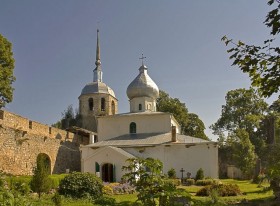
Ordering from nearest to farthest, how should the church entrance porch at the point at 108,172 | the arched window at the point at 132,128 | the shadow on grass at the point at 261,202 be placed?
the shadow on grass at the point at 261,202
the church entrance porch at the point at 108,172
the arched window at the point at 132,128

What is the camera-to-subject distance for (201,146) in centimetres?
3108

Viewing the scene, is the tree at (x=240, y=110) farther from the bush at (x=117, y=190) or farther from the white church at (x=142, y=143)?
the bush at (x=117, y=190)

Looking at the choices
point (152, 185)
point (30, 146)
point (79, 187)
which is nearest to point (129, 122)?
point (30, 146)

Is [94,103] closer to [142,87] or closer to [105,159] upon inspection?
[142,87]

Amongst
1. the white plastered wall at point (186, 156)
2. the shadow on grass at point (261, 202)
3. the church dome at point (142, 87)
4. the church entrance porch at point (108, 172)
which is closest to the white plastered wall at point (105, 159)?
the church entrance porch at point (108, 172)

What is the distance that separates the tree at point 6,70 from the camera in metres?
30.6

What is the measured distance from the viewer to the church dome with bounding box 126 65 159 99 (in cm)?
3900

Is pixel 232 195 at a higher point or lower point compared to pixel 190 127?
lower

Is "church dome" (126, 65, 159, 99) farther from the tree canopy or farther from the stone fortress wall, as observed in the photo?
the tree canopy

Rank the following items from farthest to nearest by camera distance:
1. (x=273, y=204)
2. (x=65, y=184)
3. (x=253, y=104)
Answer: (x=253, y=104) → (x=65, y=184) → (x=273, y=204)

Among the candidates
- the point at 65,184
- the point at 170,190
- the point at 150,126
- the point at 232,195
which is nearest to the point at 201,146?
the point at 150,126

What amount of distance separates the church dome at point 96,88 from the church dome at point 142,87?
9.29 m

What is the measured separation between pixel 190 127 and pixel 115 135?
15847 millimetres

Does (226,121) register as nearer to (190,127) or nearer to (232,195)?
(190,127)
